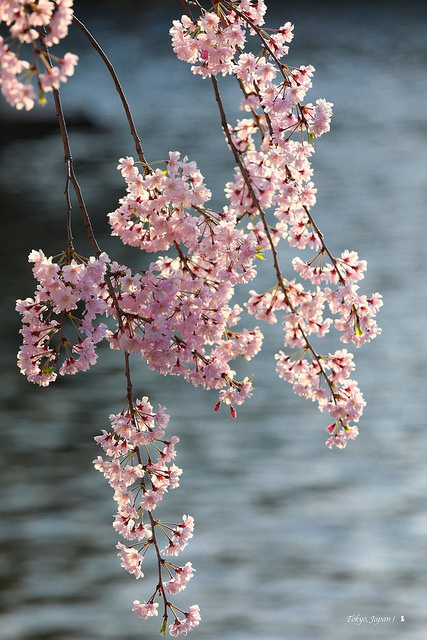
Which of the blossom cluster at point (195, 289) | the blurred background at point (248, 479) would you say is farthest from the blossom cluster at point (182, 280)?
the blurred background at point (248, 479)

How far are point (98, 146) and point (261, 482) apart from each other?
446cm

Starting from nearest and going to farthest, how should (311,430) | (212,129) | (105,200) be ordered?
(311,430) < (105,200) < (212,129)

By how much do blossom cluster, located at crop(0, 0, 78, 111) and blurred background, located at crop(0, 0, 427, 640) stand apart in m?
Result: 1.83

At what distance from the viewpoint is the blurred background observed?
2406 millimetres

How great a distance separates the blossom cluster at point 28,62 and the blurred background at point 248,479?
1.83 m

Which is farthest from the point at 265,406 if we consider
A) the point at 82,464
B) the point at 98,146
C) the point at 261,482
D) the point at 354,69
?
the point at 354,69

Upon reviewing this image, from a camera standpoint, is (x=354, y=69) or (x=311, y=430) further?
Answer: (x=354, y=69)

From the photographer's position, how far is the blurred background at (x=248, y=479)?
241 centimetres

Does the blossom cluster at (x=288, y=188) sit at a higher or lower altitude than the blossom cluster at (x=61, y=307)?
Result: higher

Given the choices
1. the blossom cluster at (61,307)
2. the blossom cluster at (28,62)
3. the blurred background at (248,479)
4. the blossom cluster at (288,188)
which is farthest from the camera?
the blurred background at (248,479)

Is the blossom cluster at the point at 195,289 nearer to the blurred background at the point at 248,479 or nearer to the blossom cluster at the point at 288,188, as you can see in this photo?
the blossom cluster at the point at 288,188

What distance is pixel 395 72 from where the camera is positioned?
356 inches

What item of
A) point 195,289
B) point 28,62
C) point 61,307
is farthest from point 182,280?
point 28,62

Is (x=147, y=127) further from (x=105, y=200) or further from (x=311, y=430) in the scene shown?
(x=311, y=430)
